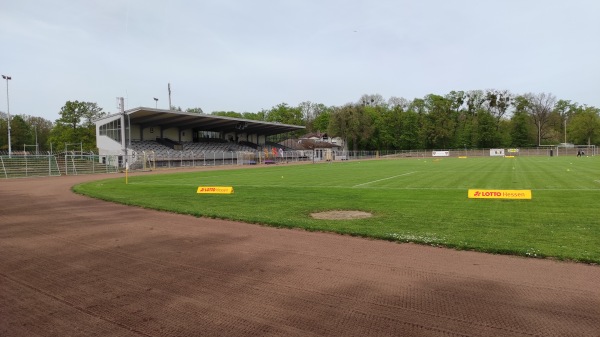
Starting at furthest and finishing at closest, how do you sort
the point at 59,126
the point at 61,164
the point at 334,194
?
the point at 59,126 < the point at 61,164 < the point at 334,194

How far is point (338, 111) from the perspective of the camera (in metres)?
101

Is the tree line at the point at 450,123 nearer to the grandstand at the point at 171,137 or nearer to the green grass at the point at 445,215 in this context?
the grandstand at the point at 171,137

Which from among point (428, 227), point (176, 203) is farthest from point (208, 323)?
point (176, 203)

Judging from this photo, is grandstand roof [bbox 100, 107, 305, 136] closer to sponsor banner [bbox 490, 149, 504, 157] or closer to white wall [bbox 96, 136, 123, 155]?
white wall [bbox 96, 136, 123, 155]

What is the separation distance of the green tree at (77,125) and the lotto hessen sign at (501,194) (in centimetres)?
7860

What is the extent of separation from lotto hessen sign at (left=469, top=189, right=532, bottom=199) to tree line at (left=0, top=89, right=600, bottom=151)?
87000 mm

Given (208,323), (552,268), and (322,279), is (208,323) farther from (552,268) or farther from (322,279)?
(552,268)

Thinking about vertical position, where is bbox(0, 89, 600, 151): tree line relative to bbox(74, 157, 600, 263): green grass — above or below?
above

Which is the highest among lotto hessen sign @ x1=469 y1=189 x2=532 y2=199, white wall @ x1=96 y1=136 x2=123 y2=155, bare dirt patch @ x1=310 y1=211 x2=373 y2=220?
white wall @ x1=96 y1=136 x2=123 y2=155

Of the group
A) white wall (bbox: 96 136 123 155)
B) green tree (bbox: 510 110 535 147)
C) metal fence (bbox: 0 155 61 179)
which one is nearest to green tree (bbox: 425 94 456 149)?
green tree (bbox: 510 110 535 147)

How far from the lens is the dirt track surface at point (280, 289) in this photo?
160 inches

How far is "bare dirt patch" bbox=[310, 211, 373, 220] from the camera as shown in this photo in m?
10.6

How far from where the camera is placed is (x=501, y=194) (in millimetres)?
13273

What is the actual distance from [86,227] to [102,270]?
432 centimetres
